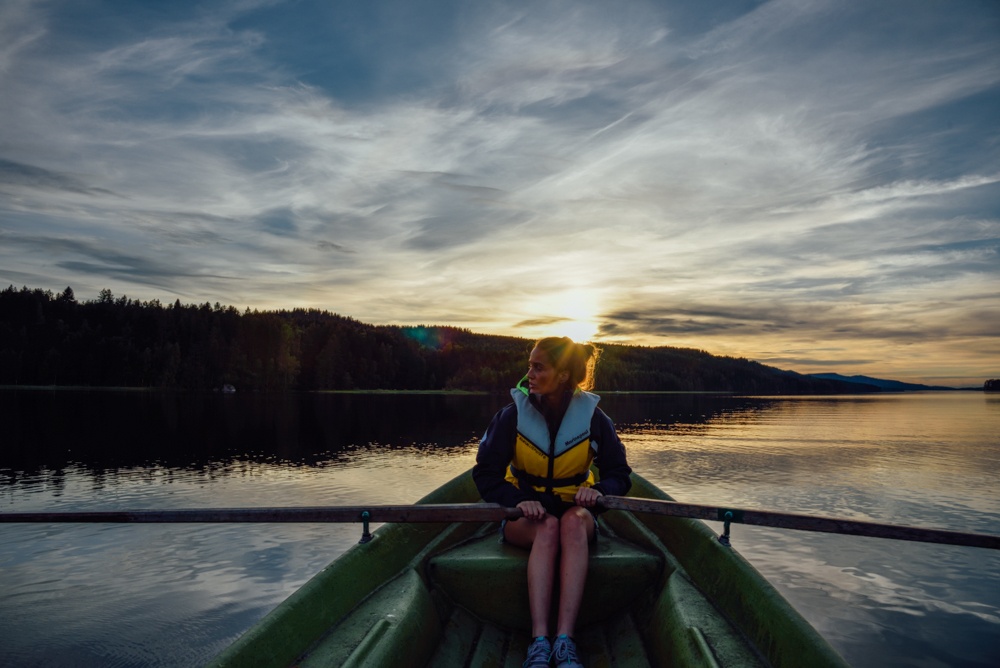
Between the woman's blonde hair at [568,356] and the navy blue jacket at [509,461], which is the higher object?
the woman's blonde hair at [568,356]

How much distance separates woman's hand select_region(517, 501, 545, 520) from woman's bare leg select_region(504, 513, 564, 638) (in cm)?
6

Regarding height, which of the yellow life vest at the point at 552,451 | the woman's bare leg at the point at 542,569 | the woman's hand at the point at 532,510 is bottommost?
the woman's bare leg at the point at 542,569

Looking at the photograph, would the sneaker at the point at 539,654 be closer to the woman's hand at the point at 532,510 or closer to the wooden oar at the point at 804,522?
the woman's hand at the point at 532,510

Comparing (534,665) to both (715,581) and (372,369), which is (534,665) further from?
(372,369)

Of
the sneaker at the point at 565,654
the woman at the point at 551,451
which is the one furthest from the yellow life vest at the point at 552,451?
the sneaker at the point at 565,654

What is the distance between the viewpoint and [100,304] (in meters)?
126

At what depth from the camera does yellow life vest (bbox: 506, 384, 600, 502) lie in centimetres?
453

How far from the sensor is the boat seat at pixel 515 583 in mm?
4641

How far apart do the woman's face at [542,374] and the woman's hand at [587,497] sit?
2.50 feet

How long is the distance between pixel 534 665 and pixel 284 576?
653 centimetres

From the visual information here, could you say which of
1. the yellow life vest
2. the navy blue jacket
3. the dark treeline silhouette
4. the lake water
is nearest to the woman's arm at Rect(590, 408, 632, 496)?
the navy blue jacket

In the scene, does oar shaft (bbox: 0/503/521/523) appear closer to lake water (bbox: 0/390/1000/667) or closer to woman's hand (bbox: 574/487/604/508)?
woman's hand (bbox: 574/487/604/508)

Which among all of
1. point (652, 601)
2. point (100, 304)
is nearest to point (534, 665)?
point (652, 601)

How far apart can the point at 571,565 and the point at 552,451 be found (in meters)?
0.85
